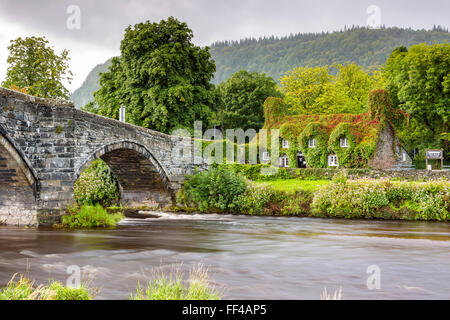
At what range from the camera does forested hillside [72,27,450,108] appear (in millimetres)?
133875

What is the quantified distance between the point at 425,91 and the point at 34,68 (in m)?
31.3

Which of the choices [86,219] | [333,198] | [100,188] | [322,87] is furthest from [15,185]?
[322,87]

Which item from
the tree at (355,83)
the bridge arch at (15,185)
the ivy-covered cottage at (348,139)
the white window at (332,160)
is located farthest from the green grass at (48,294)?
the tree at (355,83)

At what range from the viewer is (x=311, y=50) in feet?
486

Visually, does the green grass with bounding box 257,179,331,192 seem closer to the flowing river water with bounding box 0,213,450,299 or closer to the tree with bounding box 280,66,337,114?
the flowing river water with bounding box 0,213,450,299

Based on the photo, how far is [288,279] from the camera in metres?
8.70

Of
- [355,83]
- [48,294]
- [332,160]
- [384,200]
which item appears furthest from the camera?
[355,83]

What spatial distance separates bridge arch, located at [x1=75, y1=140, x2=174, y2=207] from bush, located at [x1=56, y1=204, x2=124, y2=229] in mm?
2574

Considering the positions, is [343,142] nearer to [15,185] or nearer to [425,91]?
[425,91]

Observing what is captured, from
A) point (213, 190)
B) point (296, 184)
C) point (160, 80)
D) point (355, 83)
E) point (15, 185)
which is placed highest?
point (355, 83)

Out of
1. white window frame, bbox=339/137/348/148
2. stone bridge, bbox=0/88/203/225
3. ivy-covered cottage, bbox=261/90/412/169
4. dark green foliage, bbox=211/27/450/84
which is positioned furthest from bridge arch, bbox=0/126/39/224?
dark green foliage, bbox=211/27/450/84

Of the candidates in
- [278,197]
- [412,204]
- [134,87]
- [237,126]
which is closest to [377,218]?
[412,204]

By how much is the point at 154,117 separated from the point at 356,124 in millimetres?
15007

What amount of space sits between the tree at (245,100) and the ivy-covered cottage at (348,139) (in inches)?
510
